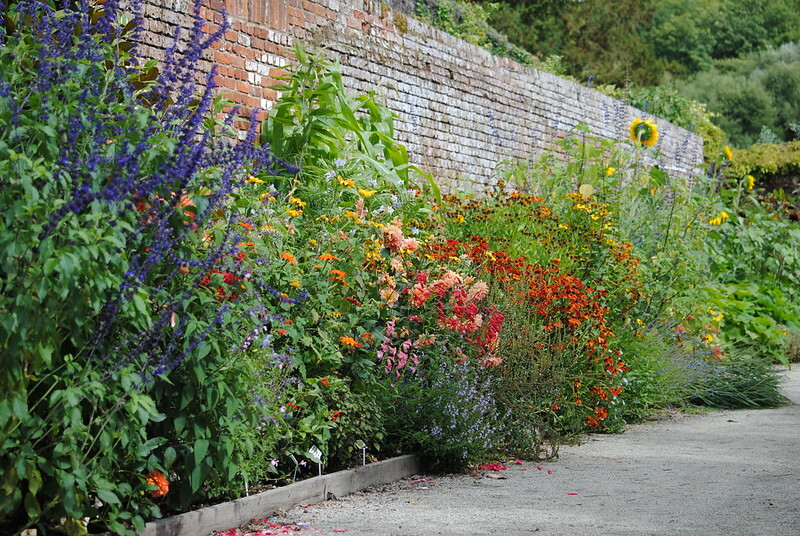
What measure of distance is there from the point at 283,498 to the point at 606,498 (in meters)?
1.64

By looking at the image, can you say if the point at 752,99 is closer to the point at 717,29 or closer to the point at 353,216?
the point at 717,29

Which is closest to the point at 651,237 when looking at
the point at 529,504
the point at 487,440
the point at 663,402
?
the point at 663,402

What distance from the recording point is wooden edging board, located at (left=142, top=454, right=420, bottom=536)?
3820mm

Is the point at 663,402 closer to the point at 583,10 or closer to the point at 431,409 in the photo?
the point at 431,409

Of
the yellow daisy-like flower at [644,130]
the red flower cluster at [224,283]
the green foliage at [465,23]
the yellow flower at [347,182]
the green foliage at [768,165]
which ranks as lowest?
the red flower cluster at [224,283]

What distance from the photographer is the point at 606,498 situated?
486 centimetres

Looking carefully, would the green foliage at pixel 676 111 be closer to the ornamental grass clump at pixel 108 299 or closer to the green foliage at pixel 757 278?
the green foliage at pixel 757 278

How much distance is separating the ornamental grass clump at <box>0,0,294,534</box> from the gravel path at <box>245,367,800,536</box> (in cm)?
82

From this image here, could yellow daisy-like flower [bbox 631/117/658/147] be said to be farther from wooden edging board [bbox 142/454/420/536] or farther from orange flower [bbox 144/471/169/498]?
orange flower [bbox 144/471/169/498]

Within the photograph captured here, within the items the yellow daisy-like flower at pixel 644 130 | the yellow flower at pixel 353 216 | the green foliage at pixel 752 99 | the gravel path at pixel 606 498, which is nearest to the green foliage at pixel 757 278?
the yellow daisy-like flower at pixel 644 130

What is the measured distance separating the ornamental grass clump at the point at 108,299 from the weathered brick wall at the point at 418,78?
3.11 m

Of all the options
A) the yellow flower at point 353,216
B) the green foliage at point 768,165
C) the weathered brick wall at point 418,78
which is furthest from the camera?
the green foliage at point 768,165

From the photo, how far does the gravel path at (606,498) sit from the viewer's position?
420 cm

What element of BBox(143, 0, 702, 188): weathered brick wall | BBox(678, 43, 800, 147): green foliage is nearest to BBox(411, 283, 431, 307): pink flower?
BBox(143, 0, 702, 188): weathered brick wall
